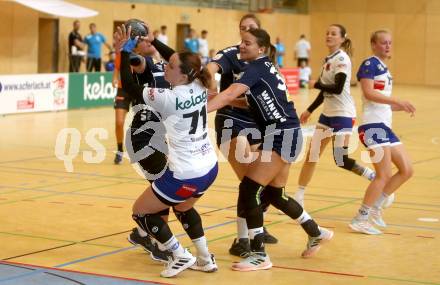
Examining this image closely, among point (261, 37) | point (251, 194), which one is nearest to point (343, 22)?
point (261, 37)

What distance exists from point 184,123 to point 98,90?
18.6 metres

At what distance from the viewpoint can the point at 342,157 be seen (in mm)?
10625

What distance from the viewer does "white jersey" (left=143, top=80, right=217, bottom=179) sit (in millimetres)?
6953

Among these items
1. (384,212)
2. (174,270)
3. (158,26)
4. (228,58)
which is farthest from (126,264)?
(158,26)

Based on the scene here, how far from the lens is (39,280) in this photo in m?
6.92

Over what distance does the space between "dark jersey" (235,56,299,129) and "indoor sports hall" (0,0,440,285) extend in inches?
50.8

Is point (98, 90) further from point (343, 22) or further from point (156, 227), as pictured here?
point (343, 22)

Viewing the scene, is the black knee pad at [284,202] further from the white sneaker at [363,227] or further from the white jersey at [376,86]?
the white jersey at [376,86]

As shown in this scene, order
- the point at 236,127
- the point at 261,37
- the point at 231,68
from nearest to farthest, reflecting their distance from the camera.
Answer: the point at 261,37
the point at 231,68
the point at 236,127

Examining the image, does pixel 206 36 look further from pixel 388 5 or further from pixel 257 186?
pixel 257 186

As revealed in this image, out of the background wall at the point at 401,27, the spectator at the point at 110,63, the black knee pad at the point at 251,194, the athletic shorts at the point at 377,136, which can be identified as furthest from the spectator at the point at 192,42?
the black knee pad at the point at 251,194

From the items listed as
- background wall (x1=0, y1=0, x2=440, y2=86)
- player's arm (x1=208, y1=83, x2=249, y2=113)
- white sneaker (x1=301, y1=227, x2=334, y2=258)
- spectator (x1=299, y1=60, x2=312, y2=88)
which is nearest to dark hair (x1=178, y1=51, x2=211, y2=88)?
player's arm (x1=208, y1=83, x2=249, y2=113)

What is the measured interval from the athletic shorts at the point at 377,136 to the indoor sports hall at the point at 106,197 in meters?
0.39

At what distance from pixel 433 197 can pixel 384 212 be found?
152cm
